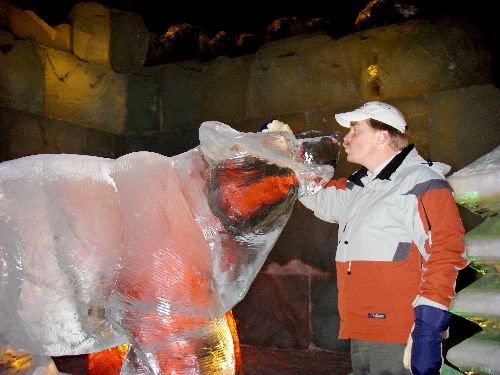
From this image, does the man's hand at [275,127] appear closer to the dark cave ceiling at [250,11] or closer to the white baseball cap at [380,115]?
the white baseball cap at [380,115]

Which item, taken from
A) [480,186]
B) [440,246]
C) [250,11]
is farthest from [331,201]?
[250,11]

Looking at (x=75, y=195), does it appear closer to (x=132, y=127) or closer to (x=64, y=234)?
(x=64, y=234)

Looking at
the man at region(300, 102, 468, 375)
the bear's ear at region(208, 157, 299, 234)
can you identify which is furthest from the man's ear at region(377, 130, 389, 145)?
the bear's ear at region(208, 157, 299, 234)

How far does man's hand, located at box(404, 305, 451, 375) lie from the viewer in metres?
1.96

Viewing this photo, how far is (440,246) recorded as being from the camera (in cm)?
209

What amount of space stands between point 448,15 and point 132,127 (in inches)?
138

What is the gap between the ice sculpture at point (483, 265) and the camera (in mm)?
1501

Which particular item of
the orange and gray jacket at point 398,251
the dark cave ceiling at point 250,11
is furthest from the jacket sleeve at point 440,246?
the dark cave ceiling at point 250,11

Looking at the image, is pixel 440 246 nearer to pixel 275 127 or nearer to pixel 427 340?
pixel 427 340

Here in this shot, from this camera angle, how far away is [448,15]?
3.74 metres

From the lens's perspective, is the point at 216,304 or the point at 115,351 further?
the point at 115,351

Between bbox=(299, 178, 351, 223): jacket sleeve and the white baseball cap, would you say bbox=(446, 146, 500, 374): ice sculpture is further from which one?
bbox=(299, 178, 351, 223): jacket sleeve

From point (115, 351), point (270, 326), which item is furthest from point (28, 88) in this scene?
point (270, 326)

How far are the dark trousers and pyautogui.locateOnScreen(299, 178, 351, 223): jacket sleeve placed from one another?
76 centimetres
